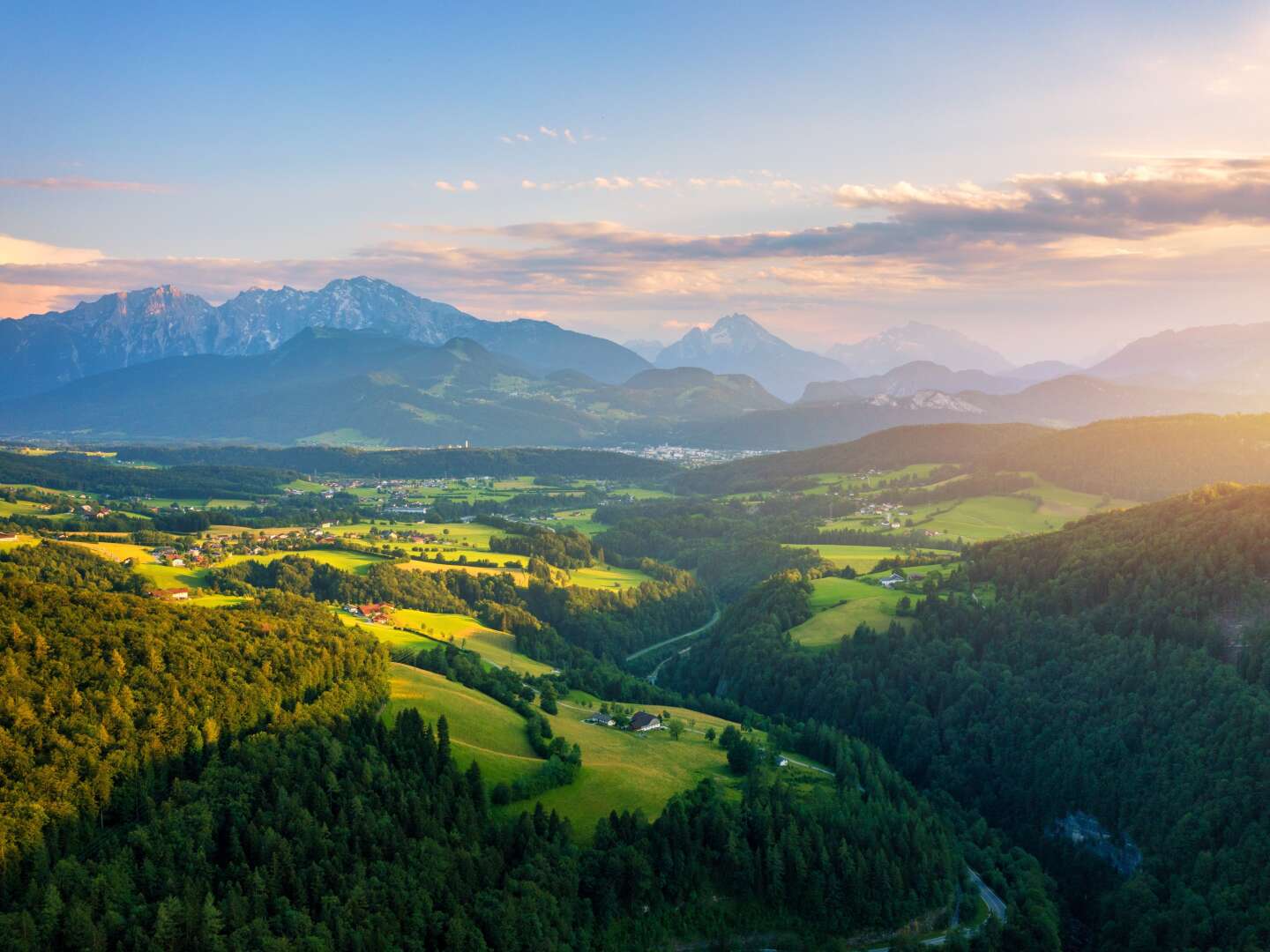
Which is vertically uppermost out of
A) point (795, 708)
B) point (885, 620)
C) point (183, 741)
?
point (183, 741)

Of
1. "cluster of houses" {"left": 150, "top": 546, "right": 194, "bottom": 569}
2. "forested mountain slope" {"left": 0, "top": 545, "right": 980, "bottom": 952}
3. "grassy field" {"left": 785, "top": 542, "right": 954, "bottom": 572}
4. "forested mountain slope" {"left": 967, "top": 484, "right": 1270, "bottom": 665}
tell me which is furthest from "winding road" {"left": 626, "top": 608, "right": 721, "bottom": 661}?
"cluster of houses" {"left": 150, "top": 546, "right": 194, "bottom": 569}

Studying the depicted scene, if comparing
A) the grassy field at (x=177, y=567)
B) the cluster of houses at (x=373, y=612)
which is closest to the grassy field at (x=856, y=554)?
the cluster of houses at (x=373, y=612)

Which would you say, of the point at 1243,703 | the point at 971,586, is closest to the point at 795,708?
the point at 971,586


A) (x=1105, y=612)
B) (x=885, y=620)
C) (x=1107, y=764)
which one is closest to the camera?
(x=1107, y=764)

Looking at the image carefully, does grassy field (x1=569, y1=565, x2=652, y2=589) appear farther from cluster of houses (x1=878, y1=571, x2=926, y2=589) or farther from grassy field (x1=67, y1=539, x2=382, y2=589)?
cluster of houses (x1=878, y1=571, x2=926, y2=589)

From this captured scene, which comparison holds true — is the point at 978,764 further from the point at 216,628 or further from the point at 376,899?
the point at 216,628

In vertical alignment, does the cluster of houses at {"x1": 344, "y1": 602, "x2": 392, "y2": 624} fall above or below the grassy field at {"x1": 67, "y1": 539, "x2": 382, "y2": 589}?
below
